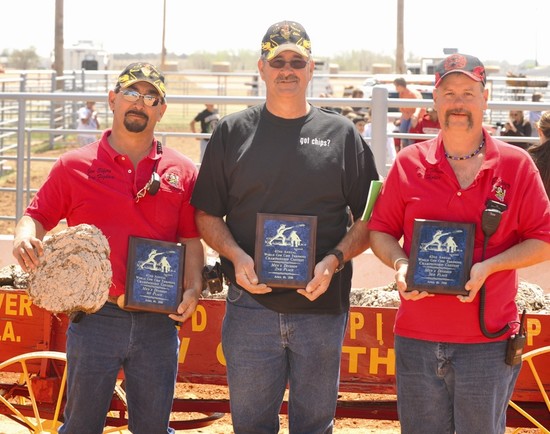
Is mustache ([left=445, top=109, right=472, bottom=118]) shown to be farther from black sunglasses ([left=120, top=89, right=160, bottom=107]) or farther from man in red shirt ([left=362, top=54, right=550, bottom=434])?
black sunglasses ([left=120, top=89, right=160, bottom=107])

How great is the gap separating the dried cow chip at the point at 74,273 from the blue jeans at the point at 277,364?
0.54 m

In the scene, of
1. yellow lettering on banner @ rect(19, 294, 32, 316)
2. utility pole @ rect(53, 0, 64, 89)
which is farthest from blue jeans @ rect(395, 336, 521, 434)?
utility pole @ rect(53, 0, 64, 89)

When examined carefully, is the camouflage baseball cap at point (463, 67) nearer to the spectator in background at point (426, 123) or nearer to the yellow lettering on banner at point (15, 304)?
the yellow lettering on banner at point (15, 304)

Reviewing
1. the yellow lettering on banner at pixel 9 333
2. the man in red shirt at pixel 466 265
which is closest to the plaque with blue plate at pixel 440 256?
the man in red shirt at pixel 466 265

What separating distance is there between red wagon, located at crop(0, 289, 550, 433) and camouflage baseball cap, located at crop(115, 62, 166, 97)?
1289 mm

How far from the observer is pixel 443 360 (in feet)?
11.8

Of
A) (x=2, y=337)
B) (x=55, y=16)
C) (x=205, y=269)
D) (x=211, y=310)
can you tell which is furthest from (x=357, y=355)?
(x=55, y=16)

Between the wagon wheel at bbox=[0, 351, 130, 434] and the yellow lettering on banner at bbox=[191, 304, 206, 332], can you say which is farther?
the yellow lettering on banner at bbox=[191, 304, 206, 332]

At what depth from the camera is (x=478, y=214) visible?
362 centimetres

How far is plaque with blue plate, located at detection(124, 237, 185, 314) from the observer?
12.9 ft

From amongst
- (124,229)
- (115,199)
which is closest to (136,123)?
(115,199)

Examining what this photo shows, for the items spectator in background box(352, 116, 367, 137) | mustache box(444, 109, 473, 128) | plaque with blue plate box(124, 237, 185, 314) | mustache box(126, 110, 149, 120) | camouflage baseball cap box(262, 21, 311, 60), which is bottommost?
plaque with blue plate box(124, 237, 185, 314)

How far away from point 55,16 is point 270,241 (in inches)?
1198

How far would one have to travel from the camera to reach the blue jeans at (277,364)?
3.94 metres
